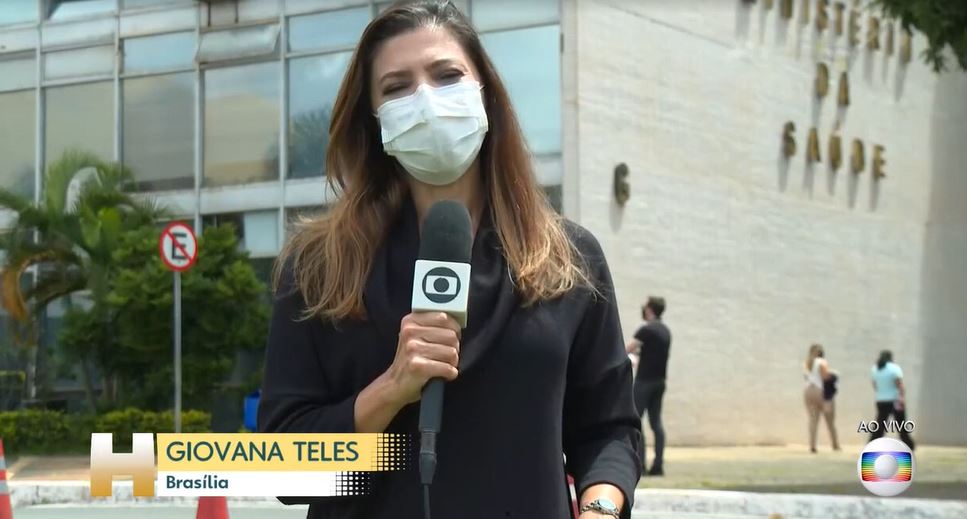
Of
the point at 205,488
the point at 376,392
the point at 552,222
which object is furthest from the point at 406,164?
the point at 205,488

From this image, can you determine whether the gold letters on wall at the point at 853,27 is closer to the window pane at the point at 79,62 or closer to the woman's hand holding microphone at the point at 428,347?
the window pane at the point at 79,62

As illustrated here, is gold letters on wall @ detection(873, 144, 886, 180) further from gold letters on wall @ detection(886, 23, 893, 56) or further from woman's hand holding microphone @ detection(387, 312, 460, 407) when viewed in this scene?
woman's hand holding microphone @ detection(387, 312, 460, 407)

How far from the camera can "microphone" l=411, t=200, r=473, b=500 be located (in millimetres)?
1922

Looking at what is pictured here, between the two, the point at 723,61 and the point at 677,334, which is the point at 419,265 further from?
the point at 723,61

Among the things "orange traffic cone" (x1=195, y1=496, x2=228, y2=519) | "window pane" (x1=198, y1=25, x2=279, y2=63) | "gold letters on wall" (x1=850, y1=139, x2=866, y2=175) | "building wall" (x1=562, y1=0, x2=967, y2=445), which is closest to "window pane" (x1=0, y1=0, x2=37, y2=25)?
"window pane" (x1=198, y1=25, x2=279, y2=63)

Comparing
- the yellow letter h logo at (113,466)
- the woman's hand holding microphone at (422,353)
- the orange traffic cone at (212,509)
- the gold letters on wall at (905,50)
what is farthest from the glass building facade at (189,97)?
the woman's hand holding microphone at (422,353)

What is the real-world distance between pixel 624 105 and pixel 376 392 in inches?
772

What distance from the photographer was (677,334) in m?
22.4

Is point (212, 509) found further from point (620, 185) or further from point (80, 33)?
point (80, 33)

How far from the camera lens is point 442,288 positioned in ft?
6.39

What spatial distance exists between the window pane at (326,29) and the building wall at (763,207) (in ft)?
10.9

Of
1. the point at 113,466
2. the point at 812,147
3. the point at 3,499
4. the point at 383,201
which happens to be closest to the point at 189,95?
the point at 812,147

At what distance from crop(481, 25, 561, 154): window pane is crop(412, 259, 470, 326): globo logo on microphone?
18328 millimetres

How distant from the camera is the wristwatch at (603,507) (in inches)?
84.4
